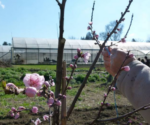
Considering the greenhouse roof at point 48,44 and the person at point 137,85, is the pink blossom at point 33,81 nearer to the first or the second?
the person at point 137,85

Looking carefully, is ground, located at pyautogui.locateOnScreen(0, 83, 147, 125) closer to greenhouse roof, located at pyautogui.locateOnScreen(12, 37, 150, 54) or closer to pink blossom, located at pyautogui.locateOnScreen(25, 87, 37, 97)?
pink blossom, located at pyautogui.locateOnScreen(25, 87, 37, 97)

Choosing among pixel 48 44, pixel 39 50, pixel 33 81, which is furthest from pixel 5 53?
pixel 33 81

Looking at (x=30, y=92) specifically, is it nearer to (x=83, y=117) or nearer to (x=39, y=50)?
(x=83, y=117)

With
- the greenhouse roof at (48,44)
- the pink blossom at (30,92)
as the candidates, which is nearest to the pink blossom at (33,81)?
the pink blossom at (30,92)

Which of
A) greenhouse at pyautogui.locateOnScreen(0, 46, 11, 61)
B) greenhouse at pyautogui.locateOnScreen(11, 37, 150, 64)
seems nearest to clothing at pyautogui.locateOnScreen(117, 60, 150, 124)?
greenhouse at pyautogui.locateOnScreen(11, 37, 150, 64)

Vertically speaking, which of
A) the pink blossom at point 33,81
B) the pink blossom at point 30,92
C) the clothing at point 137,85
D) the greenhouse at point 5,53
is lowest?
the greenhouse at point 5,53

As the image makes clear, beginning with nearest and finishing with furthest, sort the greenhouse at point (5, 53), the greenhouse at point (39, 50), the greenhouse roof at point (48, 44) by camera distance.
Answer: the greenhouse at point (39, 50) → the greenhouse roof at point (48, 44) → the greenhouse at point (5, 53)

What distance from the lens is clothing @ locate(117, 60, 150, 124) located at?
3.67 ft

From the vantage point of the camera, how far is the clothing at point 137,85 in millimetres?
1119

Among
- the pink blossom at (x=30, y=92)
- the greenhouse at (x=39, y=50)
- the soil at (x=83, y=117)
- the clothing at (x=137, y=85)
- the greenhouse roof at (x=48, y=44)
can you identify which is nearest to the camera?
the pink blossom at (x=30, y=92)

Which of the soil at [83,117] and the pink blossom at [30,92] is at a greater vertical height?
the pink blossom at [30,92]

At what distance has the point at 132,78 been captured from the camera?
4.07 ft

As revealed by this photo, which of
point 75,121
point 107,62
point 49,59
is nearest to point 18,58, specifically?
point 49,59

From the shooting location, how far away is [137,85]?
1.18 metres
